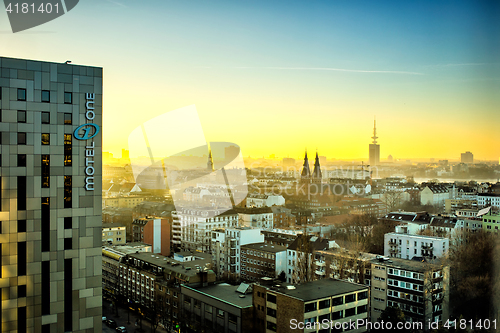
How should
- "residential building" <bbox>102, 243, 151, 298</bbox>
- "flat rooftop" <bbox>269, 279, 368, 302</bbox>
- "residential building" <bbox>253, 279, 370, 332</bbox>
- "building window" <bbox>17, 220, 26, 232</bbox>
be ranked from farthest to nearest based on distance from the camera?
"residential building" <bbox>102, 243, 151, 298</bbox> < "flat rooftop" <bbox>269, 279, 368, 302</bbox> < "residential building" <bbox>253, 279, 370, 332</bbox> < "building window" <bbox>17, 220, 26, 232</bbox>

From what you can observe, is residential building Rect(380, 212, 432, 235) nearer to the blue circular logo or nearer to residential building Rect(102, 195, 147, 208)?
the blue circular logo

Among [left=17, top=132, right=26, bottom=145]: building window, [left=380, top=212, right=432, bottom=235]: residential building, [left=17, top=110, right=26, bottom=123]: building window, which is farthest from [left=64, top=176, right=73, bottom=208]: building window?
[left=380, top=212, right=432, bottom=235]: residential building

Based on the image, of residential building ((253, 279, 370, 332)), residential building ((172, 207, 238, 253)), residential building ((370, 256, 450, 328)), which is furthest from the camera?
residential building ((172, 207, 238, 253))

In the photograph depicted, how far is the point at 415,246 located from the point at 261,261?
2792 mm

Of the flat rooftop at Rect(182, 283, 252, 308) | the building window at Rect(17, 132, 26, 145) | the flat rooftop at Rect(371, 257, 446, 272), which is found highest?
the building window at Rect(17, 132, 26, 145)

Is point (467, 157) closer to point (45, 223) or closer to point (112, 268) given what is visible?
point (45, 223)

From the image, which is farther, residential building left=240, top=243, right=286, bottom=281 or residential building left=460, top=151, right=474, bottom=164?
residential building left=240, top=243, right=286, bottom=281

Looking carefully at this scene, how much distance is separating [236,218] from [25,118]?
343 inches

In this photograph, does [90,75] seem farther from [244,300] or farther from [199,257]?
[199,257]

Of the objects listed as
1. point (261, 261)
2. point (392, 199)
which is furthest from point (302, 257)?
point (392, 199)

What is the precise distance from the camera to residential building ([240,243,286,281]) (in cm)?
705

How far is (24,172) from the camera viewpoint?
2.84 m

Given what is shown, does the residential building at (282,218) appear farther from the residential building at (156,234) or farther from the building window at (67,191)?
the building window at (67,191)

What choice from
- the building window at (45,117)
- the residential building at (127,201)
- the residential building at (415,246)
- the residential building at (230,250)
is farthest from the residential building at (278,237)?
the residential building at (127,201)
